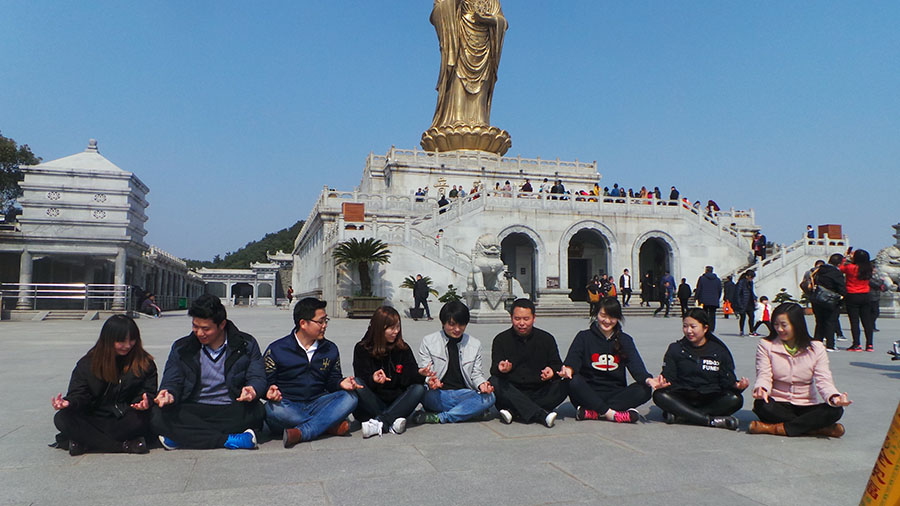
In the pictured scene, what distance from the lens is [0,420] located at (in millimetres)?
4637

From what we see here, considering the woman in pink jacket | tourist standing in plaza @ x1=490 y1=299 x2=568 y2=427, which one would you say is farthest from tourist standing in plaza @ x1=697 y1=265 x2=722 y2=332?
tourist standing in plaza @ x1=490 y1=299 x2=568 y2=427

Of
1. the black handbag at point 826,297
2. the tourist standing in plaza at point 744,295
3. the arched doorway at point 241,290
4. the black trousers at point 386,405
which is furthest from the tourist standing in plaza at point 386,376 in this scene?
the arched doorway at point 241,290

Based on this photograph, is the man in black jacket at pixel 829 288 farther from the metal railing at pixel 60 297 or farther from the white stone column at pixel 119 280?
the white stone column at pixel 119 280

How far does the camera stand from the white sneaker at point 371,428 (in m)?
4.30

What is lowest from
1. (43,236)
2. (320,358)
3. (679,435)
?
(679,435)

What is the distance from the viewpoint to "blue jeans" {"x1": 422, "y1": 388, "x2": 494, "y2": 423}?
4.82 meters

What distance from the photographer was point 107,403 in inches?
149

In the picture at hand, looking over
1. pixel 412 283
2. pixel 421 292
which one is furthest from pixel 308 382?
pixel 412 283

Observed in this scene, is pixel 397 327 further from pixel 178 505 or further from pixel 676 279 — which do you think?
pixel 676 279

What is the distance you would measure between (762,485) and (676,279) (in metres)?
24.6

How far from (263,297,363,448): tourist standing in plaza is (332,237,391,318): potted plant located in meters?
14.7

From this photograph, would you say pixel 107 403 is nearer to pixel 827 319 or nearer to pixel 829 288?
pixel 829 288

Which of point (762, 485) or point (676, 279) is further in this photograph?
point (676, 279)

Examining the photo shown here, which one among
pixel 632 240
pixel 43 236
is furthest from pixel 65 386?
pixel 632 240
